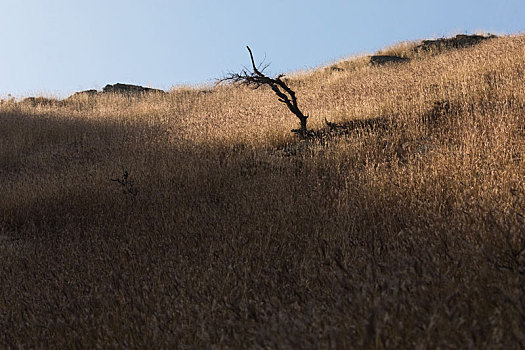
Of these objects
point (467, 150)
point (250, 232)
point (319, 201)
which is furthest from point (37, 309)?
point (467, 150)

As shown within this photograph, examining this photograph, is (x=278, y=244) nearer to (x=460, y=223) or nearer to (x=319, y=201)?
(x=319, y=201)

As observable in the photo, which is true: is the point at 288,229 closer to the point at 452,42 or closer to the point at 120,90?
the point at 452,42

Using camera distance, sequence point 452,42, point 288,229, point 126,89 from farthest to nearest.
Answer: point 126,89 → point 452,42 → point 288,229

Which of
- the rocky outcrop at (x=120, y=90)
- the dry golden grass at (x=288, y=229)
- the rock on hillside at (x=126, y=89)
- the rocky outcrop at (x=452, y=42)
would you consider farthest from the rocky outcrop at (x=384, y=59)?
the rock on hillside at (x=126, y=89)

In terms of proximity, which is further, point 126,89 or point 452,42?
point 126,89

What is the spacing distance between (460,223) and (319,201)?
1.75m

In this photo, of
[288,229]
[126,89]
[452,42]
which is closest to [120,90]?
[126,89]

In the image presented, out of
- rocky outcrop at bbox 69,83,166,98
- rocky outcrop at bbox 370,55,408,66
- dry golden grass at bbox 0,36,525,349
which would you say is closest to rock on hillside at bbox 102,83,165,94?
rocky outcrop at bbox 69,83,166,98

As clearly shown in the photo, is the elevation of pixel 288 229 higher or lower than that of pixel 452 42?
lower

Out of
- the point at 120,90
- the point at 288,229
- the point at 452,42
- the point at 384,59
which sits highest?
the point at 452,42

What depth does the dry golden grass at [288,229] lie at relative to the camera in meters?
1.97

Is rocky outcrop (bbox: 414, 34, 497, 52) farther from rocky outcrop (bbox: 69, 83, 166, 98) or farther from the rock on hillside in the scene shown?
the rock on hillside

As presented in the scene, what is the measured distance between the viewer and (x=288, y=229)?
13.6ft

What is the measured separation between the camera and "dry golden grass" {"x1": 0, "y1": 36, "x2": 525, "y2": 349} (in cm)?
197
